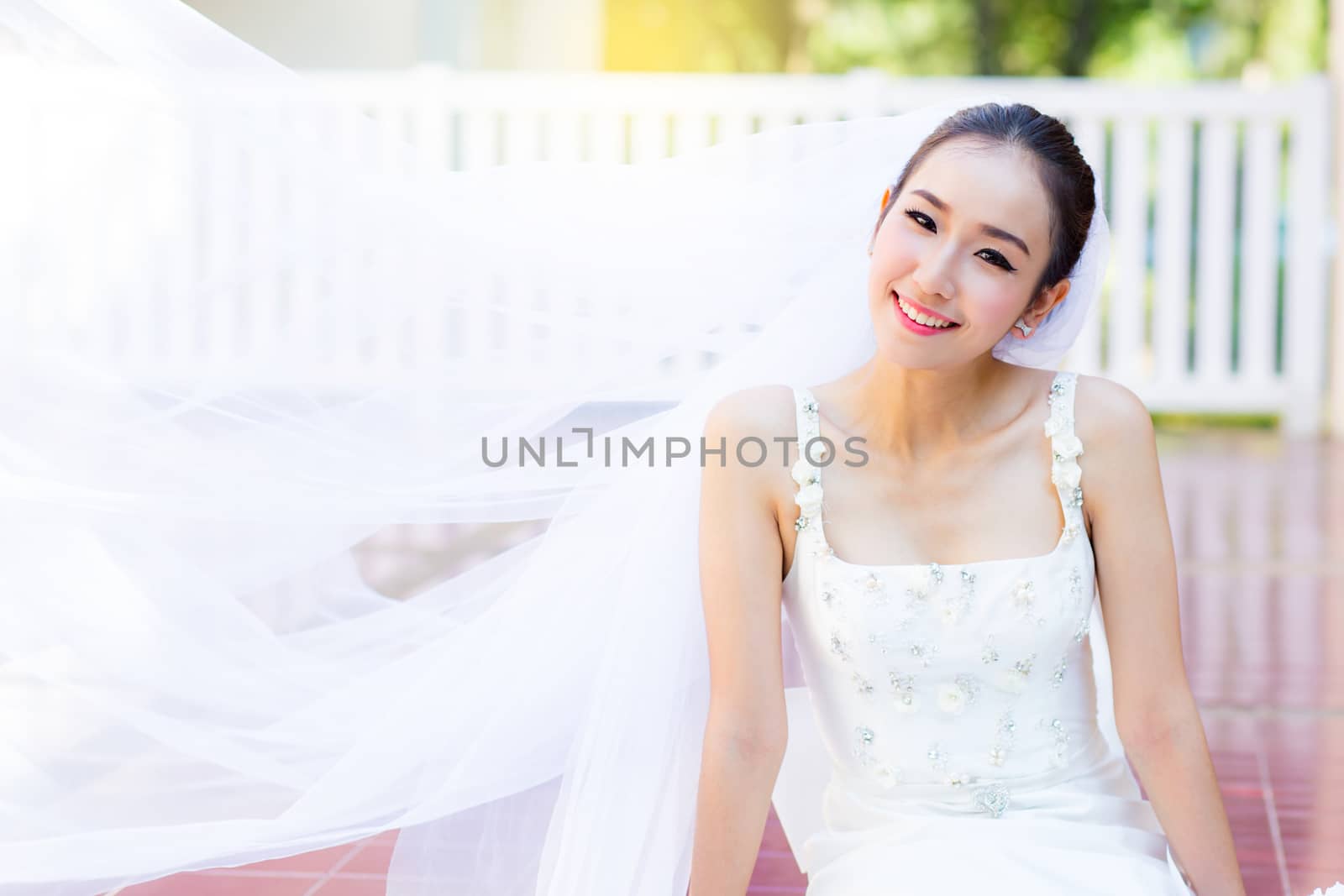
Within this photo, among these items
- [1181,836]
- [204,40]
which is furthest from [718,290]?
[1181,836]

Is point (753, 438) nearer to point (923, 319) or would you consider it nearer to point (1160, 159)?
point (923, 319)

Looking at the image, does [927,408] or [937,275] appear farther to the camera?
[927,408]

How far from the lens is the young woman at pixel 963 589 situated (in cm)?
171

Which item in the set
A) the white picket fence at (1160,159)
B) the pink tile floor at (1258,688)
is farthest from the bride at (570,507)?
the white picket fence at (1160,159)

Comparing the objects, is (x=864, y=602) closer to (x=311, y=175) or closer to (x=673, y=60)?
(x=311, y=175)

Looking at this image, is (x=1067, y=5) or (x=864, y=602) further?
(x=1067, y=5)

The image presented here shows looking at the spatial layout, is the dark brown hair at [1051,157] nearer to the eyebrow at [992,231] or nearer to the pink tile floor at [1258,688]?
the eyebrow at [992,231]

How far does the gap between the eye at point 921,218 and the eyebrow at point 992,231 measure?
2 cm

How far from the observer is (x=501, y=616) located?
199 centimetres

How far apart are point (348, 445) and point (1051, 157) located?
3.19 ft

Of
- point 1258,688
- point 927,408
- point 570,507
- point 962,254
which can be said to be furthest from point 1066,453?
point 1258,688

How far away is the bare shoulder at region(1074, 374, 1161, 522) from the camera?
1.79 metres

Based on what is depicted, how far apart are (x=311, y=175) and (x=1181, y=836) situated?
135 cm

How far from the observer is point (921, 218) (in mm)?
1751
